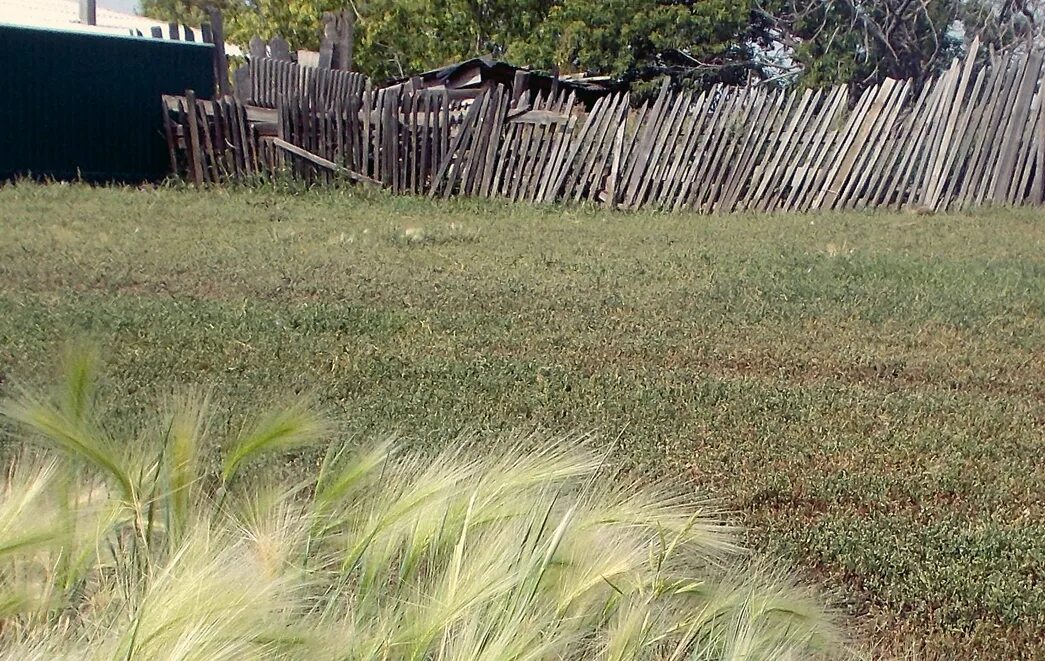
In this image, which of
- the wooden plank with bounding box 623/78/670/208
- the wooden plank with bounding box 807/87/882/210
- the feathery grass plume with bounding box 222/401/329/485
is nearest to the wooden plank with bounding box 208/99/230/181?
the wooden plank with bounding box 623/78/670/208

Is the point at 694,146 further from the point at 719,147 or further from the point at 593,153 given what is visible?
the point at 593,153

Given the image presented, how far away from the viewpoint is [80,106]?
505 inches

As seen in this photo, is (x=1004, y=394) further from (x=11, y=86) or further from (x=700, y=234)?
(x=11, y=86)

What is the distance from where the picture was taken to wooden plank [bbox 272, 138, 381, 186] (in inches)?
470

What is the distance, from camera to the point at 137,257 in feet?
23.4

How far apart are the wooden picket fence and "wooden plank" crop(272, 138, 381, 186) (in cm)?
2

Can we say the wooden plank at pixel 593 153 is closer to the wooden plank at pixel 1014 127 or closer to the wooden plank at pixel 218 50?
the wooden plank at pixel 1014 127

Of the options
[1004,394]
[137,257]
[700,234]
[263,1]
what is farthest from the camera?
[263,1]

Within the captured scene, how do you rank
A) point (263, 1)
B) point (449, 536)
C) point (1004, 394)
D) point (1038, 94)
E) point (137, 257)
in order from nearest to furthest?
point (449, 536) → point (1004, 394) → point (137, 257) → point (1038, 94) → point (263, 1)

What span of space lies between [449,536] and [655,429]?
2068 mm

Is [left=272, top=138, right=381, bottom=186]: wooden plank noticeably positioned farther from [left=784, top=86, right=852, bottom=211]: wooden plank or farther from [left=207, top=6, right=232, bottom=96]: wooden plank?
[left=784, top=86, right=852, bottom=211]: wooden plank

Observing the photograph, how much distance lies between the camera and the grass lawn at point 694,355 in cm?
327

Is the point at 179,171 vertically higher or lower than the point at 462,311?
lower

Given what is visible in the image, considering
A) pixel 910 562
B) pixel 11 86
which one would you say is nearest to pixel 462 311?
pixel 910 562
